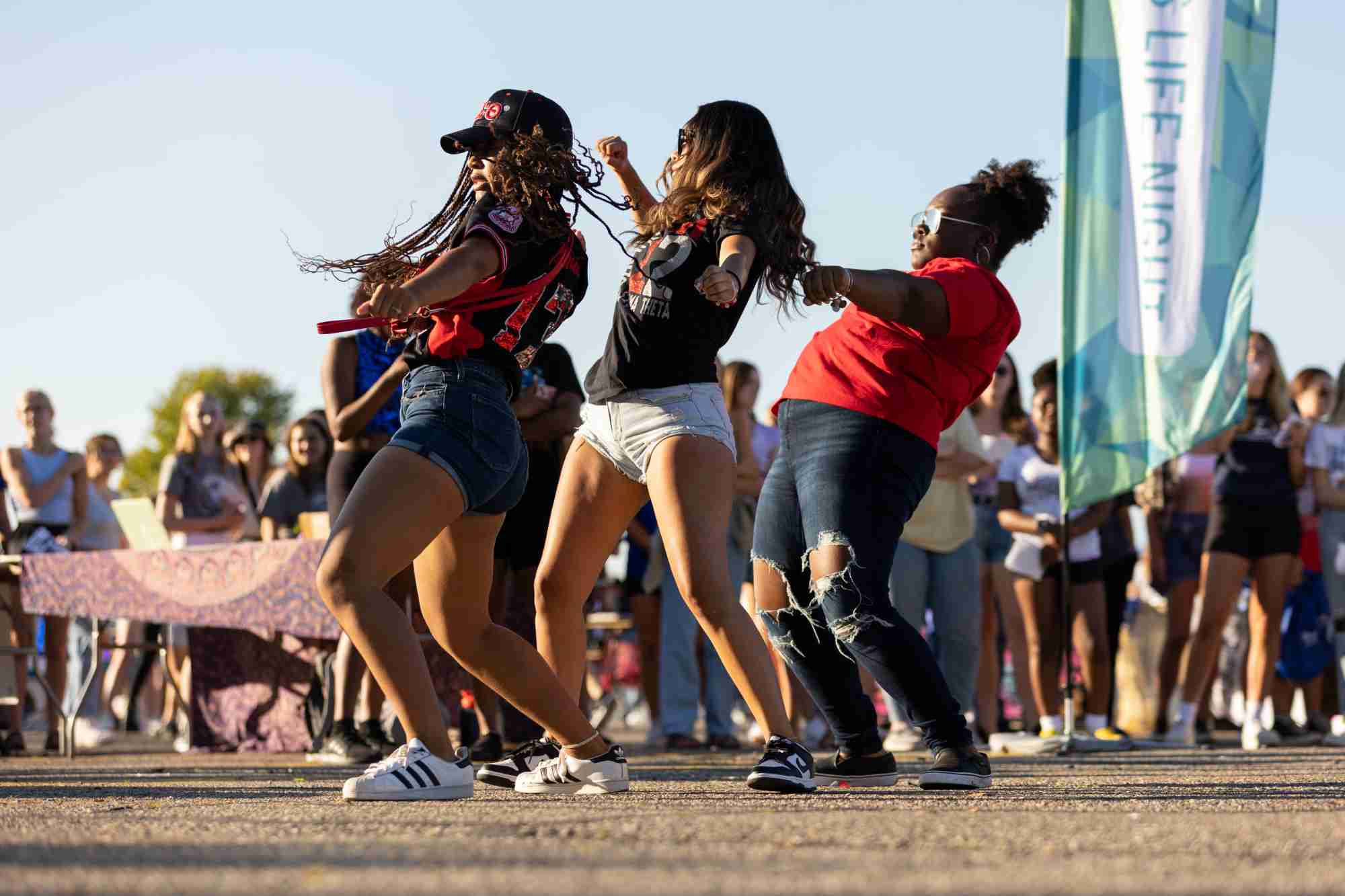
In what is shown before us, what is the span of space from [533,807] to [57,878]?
1.74m

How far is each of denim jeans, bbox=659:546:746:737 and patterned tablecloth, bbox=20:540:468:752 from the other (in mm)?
1186

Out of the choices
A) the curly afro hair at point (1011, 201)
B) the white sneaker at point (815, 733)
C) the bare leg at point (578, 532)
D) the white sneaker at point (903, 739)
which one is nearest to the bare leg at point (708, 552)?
the bare leg at point (578, 532)

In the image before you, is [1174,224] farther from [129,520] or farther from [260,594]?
[129,520]

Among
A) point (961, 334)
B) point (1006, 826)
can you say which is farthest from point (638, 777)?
point (1006, 826)

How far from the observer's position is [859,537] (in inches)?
210

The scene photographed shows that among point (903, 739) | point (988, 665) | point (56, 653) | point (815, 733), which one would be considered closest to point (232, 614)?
point (56, 653)

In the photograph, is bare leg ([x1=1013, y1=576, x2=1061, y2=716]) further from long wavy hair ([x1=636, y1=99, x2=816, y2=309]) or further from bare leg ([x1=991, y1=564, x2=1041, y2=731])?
long wavy hair ([x1=636, y1=99, x2=816, y2=309])

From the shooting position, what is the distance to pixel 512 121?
525cm

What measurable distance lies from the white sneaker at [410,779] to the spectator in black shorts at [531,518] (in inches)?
121

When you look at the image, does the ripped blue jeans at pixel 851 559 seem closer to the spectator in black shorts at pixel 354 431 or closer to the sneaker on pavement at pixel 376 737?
the spectator in black shorts at pixel 354 431

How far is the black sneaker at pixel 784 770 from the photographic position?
5.29 metres

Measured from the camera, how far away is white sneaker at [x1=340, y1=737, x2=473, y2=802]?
195 inches

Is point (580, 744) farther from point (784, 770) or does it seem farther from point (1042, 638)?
point (1042, 638)

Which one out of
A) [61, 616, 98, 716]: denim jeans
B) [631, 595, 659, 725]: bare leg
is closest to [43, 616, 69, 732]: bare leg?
[61, 616, 98, 716]: denim jeans
